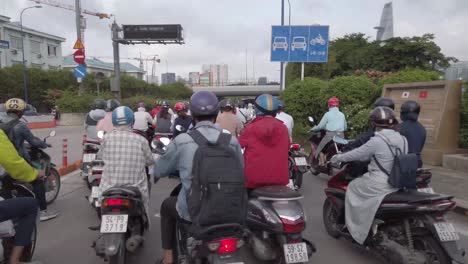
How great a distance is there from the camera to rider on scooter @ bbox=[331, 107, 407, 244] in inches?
157

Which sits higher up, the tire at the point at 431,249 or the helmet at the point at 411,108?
the helmet at the point at 411,108

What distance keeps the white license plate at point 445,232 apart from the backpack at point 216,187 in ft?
6.15

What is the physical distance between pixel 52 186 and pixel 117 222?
3.85 metres

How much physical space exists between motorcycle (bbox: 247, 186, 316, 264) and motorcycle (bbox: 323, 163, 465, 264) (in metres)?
0.86

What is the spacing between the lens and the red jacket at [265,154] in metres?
3.90

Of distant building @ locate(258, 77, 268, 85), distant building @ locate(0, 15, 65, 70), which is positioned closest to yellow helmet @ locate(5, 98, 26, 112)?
distant building @ locate(0, 15, 65, 70)

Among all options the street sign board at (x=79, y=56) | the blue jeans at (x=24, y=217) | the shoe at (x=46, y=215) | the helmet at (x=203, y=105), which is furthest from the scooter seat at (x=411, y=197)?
the street sign board at (x=79, y=56)

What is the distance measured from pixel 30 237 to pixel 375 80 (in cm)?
1407

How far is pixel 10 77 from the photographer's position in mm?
38125

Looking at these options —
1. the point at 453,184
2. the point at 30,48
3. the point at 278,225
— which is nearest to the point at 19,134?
the point at 278,225

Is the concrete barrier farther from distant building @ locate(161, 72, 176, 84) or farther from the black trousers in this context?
distant building @ locate(161, 72, 176, 84)

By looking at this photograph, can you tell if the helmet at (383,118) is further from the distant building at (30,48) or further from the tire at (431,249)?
the distant building at (30,48)

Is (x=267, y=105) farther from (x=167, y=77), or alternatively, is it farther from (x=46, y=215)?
(x=167, y=77)

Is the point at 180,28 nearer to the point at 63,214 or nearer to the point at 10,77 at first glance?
the point at 10,77
